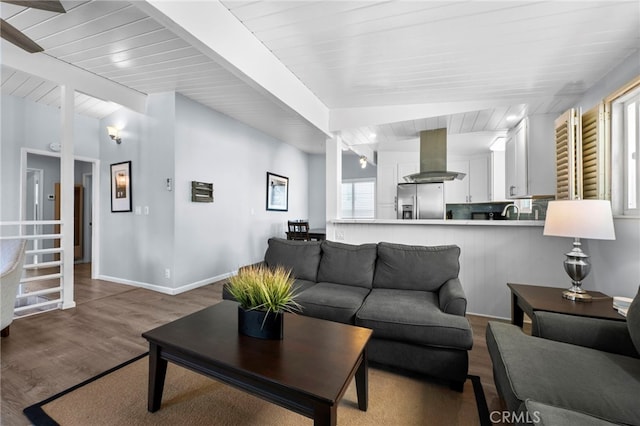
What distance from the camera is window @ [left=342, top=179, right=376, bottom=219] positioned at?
7.47 metres

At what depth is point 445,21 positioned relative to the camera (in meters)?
1.95

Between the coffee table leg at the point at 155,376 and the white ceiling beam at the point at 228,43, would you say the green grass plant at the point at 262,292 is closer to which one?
the coffee table leg at the point at 155,376

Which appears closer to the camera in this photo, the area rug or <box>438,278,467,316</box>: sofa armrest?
the area rug

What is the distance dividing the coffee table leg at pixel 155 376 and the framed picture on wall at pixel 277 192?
4341mm

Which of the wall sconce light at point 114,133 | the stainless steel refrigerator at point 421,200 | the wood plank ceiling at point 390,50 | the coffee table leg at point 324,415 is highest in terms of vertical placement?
the wood plank ceiling at point 390,50

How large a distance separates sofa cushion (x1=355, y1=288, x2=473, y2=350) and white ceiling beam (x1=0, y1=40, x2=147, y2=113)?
3.97 metres

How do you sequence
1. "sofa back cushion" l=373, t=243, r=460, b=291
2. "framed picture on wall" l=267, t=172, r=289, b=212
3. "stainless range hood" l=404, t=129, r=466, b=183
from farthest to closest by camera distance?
"framed picture on wall" l=267, t=172, r=289, b=212 < "stainless range hood" l=404, t=129, r=466, b=183 < "sofa back cushion" l=373, t=243, r=460, b=291

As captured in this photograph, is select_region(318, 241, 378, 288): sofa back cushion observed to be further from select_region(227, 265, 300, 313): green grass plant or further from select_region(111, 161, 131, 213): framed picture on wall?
select_region(111, 161, 131, 213): framed picture on wall

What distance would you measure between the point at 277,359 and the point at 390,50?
242cm

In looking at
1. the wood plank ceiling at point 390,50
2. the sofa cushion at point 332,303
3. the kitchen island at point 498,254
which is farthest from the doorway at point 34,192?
the kitchen island at point 498,254

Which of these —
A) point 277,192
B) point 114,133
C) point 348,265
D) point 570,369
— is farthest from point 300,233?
point 570,369

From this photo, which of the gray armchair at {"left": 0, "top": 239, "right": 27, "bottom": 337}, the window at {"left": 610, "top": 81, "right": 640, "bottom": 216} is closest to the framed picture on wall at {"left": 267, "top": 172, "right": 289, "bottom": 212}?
the gray armchair at {"left": 0, "top": 239, "right": 27, "bottom": 337}

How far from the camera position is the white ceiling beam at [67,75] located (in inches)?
109

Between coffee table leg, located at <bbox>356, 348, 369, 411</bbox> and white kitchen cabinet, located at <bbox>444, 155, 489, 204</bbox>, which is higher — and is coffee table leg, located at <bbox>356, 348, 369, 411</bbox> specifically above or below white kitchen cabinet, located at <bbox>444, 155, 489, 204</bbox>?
→ below
